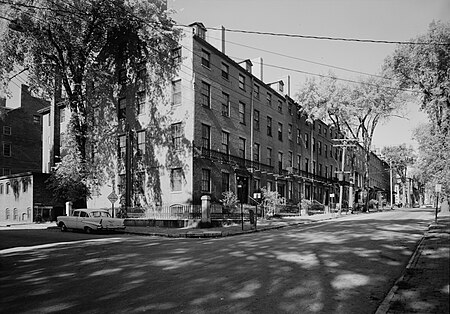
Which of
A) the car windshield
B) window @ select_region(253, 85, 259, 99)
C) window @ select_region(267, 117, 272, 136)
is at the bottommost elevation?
the car windshield

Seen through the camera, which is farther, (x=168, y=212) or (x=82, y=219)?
(x=168, y=212)

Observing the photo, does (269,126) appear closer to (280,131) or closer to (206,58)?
(280,131)

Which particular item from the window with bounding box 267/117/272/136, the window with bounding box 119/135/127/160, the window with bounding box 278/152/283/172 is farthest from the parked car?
the window with bounding box 278/152/283/172

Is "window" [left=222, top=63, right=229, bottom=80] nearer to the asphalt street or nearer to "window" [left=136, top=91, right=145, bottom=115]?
"window" [left=136, top=91, right=145, bottom=115]

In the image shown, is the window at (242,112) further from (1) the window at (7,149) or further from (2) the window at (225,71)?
(1) the window at (7,149)

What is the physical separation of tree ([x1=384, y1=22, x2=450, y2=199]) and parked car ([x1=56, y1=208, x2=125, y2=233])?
70.8ft

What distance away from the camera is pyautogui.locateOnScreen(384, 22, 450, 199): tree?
1005 inches

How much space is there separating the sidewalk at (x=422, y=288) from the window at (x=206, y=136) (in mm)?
19394

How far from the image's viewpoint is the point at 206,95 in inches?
1128

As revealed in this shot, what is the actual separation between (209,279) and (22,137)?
53123mm

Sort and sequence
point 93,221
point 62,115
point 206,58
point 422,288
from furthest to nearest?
point 62,115
point 206,58
point 93,221
point 422,288

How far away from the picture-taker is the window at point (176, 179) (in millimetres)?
27230

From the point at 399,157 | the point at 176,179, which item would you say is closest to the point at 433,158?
the point at 176,179

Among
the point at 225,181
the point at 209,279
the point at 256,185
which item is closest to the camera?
the point at 209,279
